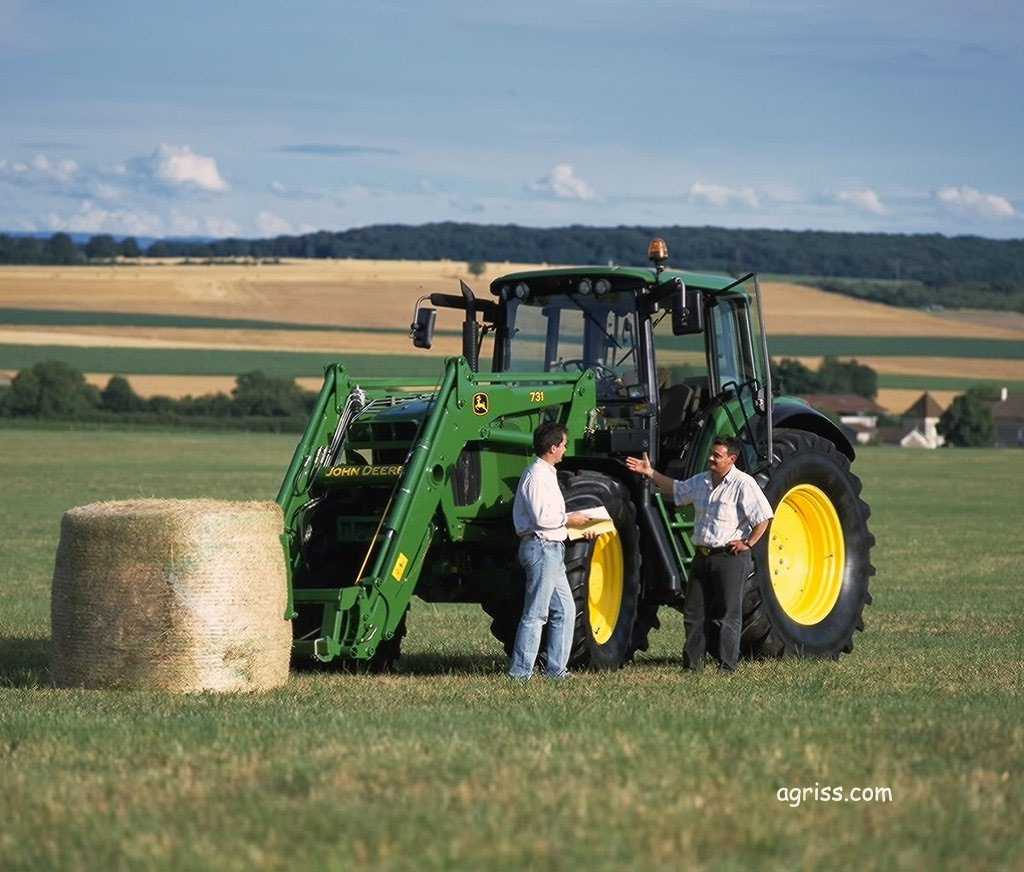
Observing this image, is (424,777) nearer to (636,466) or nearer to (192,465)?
(636,466)

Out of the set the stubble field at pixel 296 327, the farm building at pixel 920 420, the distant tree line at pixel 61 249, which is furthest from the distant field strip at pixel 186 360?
the distant tree line at pixel 61 249

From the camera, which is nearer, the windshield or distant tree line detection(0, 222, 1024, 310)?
the windshield

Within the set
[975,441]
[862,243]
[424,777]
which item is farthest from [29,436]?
[862,243]

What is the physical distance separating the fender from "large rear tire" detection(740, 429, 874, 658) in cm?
16

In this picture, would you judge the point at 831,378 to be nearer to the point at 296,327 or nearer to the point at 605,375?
the point at 296,327

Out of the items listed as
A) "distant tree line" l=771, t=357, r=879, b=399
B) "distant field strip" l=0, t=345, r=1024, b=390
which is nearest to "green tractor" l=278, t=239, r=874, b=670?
"distant field strip" l=0, t=345, r=1024, b=390

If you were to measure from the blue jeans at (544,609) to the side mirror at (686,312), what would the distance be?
1704mm

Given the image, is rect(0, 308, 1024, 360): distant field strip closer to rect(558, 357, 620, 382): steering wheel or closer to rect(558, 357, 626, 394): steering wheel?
rect(558, 357, 620, 382): steering wheel

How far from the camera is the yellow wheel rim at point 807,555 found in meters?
13.3

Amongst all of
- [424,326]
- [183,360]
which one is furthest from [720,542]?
[183,360]

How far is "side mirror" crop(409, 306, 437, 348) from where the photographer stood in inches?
504

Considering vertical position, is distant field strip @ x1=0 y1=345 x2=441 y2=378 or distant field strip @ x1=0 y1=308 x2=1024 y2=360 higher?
distant field strip @ x1=0 y1=308 x2=1024 y2=360

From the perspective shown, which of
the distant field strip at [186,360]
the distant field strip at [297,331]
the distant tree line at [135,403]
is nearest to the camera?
the distant tree line at [135,403]

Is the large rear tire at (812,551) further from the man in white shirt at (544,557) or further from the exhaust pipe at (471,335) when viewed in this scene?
the exhaust pipe at (471,335)
